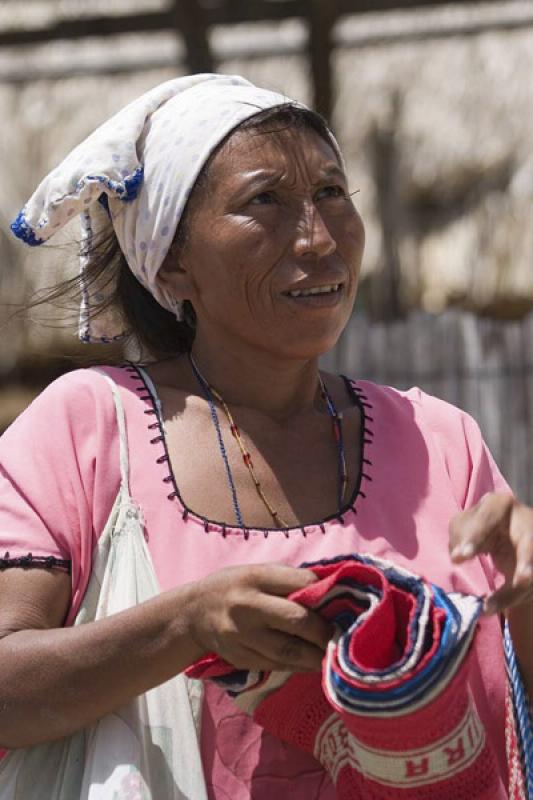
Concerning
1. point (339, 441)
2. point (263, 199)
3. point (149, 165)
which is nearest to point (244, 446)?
point (339, 441)

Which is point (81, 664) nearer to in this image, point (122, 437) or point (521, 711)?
point (122, 437)

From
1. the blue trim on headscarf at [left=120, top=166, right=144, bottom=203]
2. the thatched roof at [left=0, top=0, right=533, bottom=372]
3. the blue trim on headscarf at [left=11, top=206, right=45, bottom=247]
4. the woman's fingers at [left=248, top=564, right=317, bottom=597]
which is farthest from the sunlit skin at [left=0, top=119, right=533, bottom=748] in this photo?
the thatched roof at [left=0, top=0, right=533, bottom=372]

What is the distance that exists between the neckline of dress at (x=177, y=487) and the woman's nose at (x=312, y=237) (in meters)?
0.33

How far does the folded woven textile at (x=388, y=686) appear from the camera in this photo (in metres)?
1.93

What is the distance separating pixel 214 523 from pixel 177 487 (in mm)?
87

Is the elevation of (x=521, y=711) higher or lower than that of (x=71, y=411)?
lower

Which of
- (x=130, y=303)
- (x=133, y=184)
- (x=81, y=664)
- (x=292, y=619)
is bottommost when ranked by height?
(x=81, y=664)

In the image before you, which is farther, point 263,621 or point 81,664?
point 81,664

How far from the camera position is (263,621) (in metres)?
2.01

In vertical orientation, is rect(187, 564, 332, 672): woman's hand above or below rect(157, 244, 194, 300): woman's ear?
below

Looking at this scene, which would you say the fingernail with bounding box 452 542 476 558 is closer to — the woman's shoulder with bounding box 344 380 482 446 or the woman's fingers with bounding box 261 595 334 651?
the woman's fingers with bounding box 261 595 334 651

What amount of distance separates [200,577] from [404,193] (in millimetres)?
4902

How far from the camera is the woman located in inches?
84.6

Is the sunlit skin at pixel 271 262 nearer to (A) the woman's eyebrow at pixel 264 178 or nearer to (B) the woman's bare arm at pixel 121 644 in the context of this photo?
(A) the woman's eyebrow at pixel 264 178
